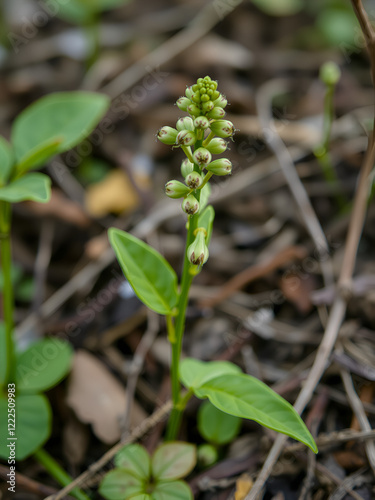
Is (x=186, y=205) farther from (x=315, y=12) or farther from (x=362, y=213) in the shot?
(x=315, y=12)

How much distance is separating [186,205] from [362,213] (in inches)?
58.3

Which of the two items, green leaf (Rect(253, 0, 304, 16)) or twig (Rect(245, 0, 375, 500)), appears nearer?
twig (Rect(245, 0, 375, 500))

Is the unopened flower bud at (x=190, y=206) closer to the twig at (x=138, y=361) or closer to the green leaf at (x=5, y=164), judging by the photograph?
the green leaf at (x=5, y=164)

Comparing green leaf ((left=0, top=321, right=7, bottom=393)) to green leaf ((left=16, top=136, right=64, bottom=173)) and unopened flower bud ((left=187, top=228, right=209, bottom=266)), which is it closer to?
green leaf ((left=16, top=136, right=64, bottom=173))

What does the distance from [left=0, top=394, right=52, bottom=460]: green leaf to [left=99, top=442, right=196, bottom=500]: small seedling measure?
13.8 inches

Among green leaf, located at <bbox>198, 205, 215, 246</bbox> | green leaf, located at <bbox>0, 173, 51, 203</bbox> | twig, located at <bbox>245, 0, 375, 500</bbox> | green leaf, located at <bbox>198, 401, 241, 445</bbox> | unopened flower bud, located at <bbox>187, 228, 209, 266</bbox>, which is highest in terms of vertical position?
green leaf, located at <bbox>0, 173, 51, 203</bbox>

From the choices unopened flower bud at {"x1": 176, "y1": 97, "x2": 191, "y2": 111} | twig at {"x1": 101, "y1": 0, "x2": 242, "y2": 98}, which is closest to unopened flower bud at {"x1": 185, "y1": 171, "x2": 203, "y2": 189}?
unopened flower bud at {"x1": 176, "y1": 97, "x2": 191, "y2": 111}

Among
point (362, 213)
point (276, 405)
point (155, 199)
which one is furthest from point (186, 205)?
point (155, 199)

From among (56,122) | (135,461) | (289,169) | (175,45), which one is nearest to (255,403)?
(135,461)

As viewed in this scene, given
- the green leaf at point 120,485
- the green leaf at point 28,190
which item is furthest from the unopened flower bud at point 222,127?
the green leaf at point 120,485

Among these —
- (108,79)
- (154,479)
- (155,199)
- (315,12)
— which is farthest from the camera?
(315,12)

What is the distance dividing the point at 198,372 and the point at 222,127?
1.03m

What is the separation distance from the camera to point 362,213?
2.59 m

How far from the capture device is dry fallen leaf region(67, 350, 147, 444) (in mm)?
2148
